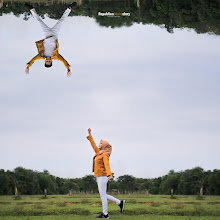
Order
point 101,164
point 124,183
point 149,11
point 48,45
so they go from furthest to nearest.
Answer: point 124,183
point 149,11
point 48,45
point 101,164

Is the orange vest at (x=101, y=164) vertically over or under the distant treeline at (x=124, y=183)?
over

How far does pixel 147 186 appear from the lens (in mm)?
17938

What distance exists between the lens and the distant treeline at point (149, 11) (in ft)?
47.5

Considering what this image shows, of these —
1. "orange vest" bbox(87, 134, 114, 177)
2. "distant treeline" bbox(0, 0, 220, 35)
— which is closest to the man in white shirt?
"orange vest" bbox(87, 134, 114, 177)

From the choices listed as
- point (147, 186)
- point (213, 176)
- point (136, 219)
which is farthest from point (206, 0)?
point (136, 219)

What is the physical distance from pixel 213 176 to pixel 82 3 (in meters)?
9.48

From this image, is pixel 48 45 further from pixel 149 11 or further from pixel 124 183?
pixel 124 183

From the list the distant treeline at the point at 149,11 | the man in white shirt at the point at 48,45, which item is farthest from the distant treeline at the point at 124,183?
the man in white shirt at the point at 48,45

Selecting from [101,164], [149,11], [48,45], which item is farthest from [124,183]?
[101,164]

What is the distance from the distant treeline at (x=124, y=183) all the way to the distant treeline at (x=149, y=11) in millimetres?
6696

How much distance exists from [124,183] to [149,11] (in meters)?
7.90

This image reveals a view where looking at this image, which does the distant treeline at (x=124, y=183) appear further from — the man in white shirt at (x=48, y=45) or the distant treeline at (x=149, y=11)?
the man in white shirt at (x=48, y=45)

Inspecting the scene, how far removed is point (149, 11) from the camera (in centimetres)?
1480

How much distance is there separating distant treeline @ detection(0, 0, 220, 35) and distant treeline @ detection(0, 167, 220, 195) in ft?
22.0
